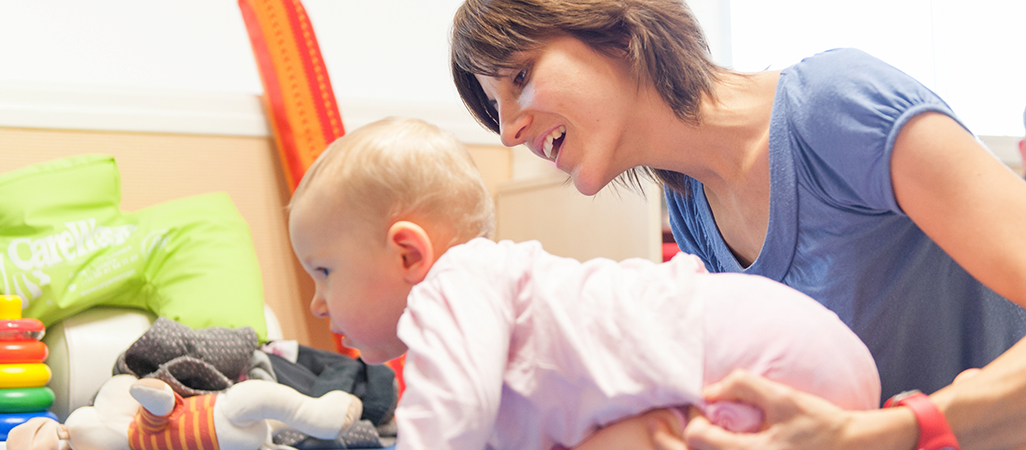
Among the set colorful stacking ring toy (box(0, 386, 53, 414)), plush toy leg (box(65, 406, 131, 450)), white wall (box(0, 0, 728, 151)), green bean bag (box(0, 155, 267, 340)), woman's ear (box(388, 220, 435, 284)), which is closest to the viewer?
woman's ear (box(388, 220, 435, 284))

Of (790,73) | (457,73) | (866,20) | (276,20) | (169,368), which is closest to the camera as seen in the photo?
(790,73)

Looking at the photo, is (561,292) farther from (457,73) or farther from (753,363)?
(457,73)

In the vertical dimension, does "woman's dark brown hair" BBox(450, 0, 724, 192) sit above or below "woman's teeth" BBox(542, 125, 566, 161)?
above

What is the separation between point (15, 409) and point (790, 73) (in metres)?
1.49

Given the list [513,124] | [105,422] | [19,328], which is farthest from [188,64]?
[513,124]

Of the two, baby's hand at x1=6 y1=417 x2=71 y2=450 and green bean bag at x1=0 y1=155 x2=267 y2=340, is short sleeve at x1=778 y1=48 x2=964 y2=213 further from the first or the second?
green bean bag at x1=0 y1=155 x2=267 y2=340

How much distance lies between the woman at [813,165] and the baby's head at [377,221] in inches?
9.5

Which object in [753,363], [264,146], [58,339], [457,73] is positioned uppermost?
[457,73]

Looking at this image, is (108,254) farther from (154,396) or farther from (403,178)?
(403,178)

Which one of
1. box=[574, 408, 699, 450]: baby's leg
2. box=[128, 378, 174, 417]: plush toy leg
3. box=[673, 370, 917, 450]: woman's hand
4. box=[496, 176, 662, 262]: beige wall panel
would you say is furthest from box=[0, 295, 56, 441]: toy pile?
box=[496, 176, 662, 262]: beige wall panel

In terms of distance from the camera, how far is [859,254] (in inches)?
38.7

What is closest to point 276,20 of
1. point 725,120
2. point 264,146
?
point 264,146

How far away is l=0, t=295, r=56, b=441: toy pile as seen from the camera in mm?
1499

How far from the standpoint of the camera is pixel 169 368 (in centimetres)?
148
